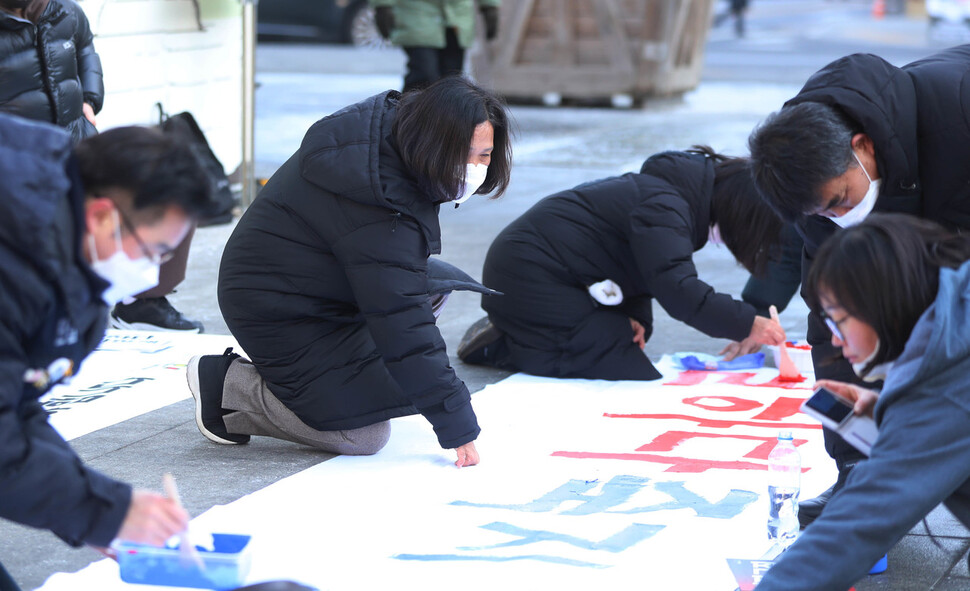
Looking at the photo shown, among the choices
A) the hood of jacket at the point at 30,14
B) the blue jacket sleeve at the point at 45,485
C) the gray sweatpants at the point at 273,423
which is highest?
the hood of jacket at the point at 30,14

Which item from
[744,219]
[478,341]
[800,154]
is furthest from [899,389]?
[478,341]

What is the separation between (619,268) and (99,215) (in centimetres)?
236

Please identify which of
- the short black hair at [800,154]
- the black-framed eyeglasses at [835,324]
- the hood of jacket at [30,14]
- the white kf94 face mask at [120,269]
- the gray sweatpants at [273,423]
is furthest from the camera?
the hood of jacket at [30,14]

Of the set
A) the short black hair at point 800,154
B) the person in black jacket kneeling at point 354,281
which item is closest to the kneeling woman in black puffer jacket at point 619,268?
the person in black jacket kneeling at point 354,281

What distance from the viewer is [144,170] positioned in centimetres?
166

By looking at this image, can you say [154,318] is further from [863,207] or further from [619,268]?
[863,207]

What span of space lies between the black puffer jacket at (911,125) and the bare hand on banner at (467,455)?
33.9 inches

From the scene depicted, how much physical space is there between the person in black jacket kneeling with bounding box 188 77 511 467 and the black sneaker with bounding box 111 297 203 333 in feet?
3.75

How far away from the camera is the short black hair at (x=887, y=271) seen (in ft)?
5.89

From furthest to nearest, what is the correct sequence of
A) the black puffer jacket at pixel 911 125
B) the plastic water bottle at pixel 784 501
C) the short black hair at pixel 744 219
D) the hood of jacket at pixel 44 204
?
the short black hair at pixel 744 219 < the plastic water bottle at pixel 784 501 < the black puffer jacket at pixel 911 125 < the hood of jacket at pixel 44 204

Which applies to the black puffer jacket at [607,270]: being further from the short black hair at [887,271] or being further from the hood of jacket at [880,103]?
the short black hair at [887,271]

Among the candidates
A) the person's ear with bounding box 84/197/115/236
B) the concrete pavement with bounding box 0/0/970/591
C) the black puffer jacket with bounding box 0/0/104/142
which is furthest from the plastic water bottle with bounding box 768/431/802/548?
the black puffer jacket with bounding box 0/0/104/142

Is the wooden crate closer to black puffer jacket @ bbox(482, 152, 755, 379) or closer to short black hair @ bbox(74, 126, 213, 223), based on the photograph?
black puffer jacket @ bbox(482, 152, 755, 379)

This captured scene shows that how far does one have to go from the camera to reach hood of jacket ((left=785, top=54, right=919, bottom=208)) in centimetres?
242
